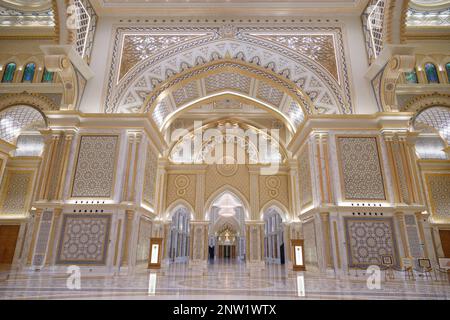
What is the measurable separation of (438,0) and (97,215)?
1132 cm

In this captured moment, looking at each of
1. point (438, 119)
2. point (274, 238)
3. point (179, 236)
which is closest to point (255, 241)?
point (274, 238)

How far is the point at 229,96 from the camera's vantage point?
33.4 feet

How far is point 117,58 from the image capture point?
8.04 metres

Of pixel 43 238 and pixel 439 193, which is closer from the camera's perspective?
pixel 43 238

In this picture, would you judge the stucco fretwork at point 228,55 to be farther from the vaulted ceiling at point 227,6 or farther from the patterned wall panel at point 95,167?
the patterned wall panel at point 95,167

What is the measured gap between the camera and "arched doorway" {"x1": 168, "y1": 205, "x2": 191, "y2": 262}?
1466 centimetres

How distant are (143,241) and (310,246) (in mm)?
4490

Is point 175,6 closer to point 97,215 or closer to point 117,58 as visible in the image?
point 117,58

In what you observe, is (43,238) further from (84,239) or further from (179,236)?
(179,236)

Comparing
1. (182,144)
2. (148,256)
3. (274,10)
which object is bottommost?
(148,256)

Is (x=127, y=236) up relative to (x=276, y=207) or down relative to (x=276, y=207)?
down

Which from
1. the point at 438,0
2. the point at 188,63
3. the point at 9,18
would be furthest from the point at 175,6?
the point at 438,0

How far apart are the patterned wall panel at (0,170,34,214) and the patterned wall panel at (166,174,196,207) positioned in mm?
5469

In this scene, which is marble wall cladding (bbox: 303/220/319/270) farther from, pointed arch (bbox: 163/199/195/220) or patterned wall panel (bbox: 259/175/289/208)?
pointed arch (bbox: 163/199/195/220)
